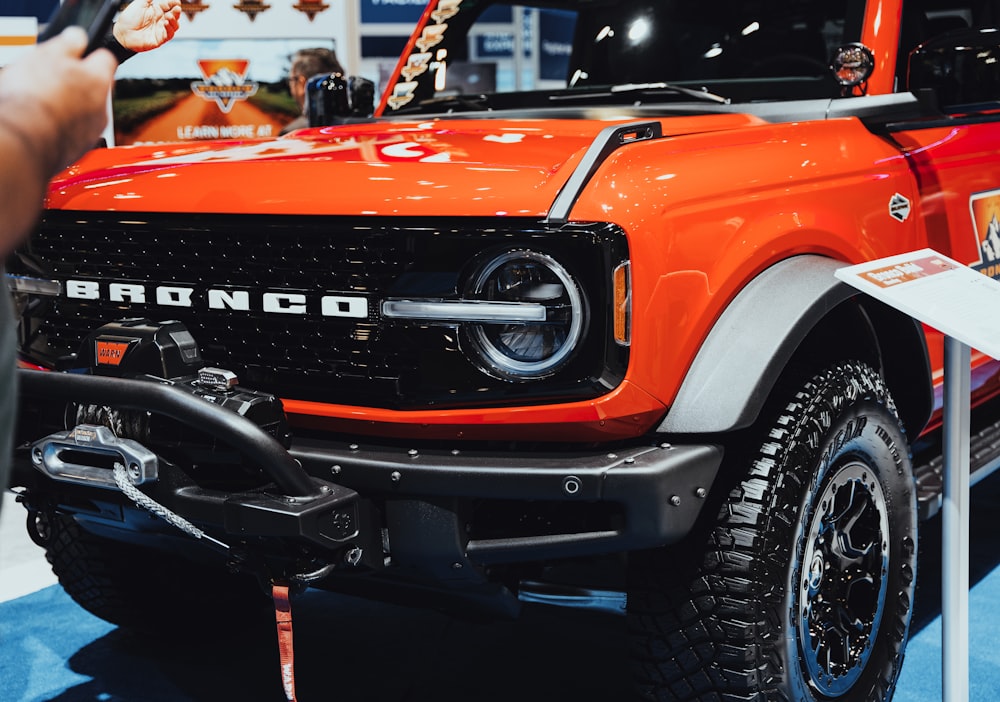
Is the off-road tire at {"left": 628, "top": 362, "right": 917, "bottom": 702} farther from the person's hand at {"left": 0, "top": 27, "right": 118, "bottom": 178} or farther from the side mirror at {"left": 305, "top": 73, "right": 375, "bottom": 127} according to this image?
the side mirror at {"left": 305, "top": 73, "right": 375, "bottom": 127}

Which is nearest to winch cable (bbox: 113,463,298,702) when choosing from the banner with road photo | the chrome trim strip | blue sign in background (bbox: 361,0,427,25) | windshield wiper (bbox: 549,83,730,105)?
the chrome trim strip

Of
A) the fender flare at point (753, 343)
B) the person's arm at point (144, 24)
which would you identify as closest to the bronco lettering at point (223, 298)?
the person's arm at point (144, 24)

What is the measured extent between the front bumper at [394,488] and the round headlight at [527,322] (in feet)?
0.55

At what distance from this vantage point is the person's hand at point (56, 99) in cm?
116

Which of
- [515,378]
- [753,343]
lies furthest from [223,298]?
[753,343]

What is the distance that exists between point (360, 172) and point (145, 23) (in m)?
0.47

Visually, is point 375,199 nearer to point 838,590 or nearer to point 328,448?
point 328,448

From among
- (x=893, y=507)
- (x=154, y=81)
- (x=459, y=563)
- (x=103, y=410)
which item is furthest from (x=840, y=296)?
(x=154, y=81)

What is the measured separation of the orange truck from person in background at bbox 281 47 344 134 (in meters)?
3.54

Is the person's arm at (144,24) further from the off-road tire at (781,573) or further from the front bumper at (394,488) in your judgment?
the off-road tire at (781,573)

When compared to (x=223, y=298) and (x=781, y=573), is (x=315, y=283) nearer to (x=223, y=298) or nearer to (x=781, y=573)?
(x=223, y=298)

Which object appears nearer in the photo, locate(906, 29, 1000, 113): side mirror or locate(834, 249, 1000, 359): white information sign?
locate(834, 249, 1000, 359): white information sign

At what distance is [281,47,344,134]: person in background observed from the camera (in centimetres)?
623

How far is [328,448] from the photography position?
87.8 inches
